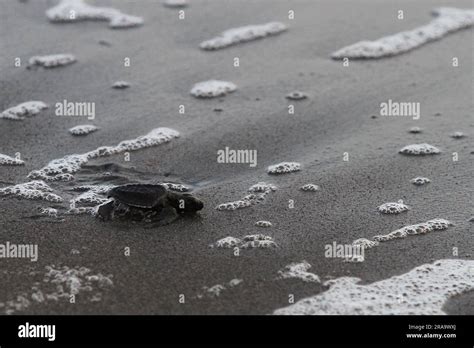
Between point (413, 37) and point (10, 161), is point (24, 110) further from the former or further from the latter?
point (413, 37)

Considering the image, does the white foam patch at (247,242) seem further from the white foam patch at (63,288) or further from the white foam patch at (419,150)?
the white foam patch at (419,150)

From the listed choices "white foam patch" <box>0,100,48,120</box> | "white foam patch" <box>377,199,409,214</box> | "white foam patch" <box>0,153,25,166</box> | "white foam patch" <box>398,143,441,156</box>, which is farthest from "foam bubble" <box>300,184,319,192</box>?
"white foam patch" <box>0,100,48,120</box>

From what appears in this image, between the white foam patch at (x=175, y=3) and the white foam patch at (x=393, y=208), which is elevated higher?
the white foam patch at (x=175, y=3)

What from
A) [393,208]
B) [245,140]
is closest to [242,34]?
[245,140]

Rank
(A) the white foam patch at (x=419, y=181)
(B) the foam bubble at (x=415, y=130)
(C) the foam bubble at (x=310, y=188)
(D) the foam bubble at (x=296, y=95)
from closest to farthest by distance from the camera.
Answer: (C) the foam bubble at (x=310, y=188) → (A) the white foam patch at (x=419, y=181) → (B) the foam bubble at (x=415, y=130) → (D) the foam bubble at (x=296, y=95)

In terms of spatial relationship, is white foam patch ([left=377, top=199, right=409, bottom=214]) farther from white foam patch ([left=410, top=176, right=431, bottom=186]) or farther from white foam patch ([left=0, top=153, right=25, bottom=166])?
white foam patch ([left=0, top=153, right=25, bottom=166])

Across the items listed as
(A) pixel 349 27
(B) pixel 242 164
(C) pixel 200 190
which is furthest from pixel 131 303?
(A) pixel 349 27

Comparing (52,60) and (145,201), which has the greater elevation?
(52,60)

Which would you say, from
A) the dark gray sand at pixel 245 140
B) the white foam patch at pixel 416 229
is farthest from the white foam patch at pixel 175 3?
the white foam patch at pixel 416 229
